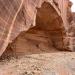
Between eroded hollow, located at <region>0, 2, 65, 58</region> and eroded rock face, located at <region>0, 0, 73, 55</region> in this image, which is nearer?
eroded rock face, located at <region>0, 0, 73, 55</region>

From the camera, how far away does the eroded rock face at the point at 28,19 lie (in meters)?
3.39

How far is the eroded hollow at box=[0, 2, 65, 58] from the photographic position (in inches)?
261

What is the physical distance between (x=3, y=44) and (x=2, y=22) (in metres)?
0.43

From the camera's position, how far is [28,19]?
4379mm

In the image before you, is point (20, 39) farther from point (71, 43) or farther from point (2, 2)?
point (2, 2)

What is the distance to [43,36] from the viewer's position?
319 inches

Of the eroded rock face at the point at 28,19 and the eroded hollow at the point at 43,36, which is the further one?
the eroded hollow at the point at 43,36

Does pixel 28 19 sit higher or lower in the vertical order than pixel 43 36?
higher

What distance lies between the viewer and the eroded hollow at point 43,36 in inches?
261

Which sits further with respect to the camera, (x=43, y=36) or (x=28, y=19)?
(x=43, y=36)

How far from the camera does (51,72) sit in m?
3.26

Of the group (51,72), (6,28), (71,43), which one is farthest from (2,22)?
(71,43)

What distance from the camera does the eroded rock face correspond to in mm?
3391

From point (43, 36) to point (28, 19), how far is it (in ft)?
12.4
